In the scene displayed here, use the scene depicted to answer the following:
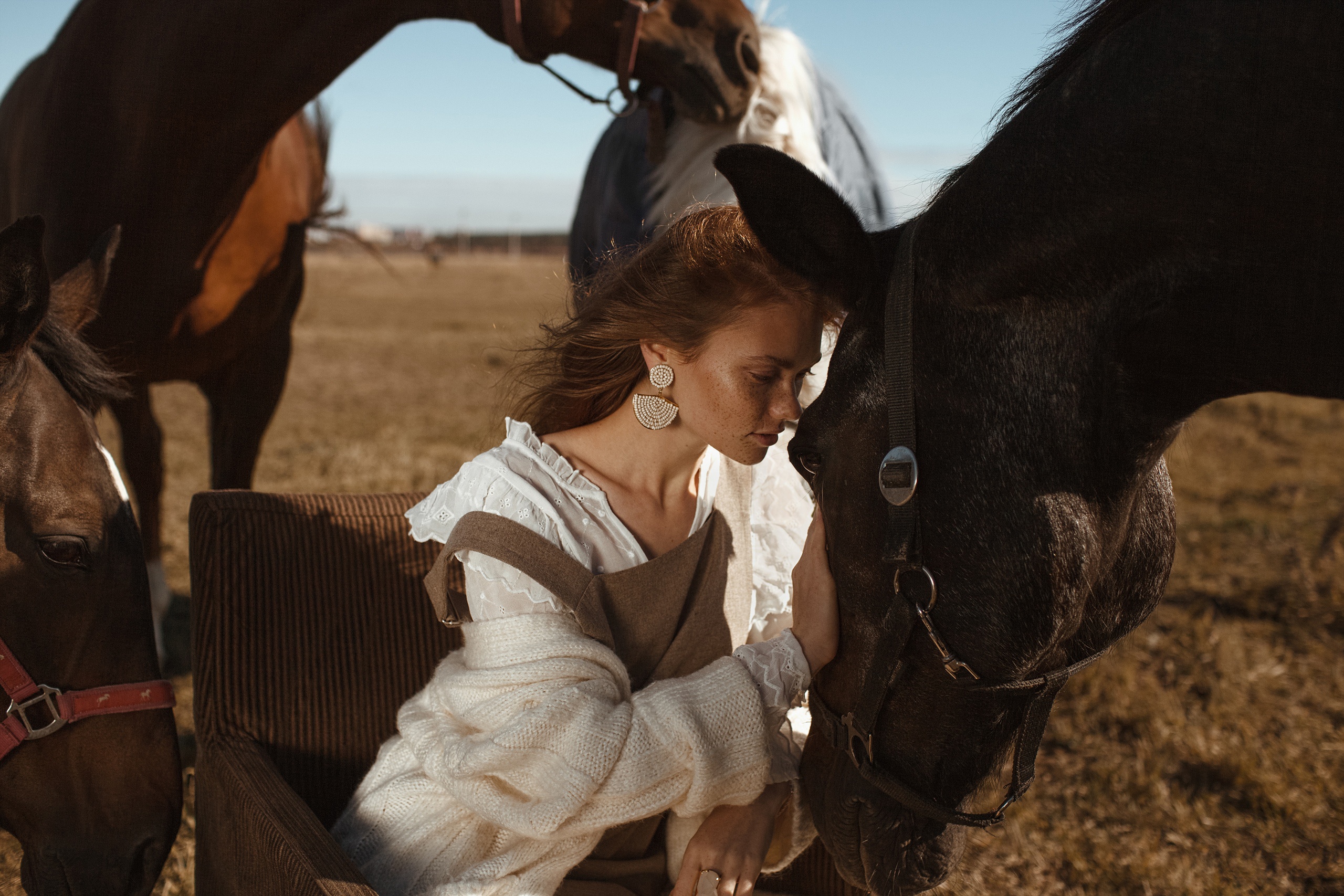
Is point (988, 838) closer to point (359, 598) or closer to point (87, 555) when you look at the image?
point (359, 598)

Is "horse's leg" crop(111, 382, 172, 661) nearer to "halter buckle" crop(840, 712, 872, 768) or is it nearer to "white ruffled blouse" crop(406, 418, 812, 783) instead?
"white ruffled blouse" crop(406, 418, 812, 783)

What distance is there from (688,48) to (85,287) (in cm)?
180

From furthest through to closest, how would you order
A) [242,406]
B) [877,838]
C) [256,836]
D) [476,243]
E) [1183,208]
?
[476,243] → [242,406] → [256,836] → [877,838] → [1183,208]

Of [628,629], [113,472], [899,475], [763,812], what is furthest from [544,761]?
[113,472]

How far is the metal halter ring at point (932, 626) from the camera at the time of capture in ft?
4.20

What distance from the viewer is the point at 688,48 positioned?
2.99 meters

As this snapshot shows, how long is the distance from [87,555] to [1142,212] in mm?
1647

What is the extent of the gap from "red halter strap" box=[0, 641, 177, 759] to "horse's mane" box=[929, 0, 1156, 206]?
1.52 metres

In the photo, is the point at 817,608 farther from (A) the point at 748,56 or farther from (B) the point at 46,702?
(A) the point at 748,56

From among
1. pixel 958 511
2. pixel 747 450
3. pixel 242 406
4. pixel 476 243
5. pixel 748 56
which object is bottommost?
pixel 476 243

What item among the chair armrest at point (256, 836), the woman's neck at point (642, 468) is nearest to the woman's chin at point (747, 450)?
the woman's neck at point (642, 468)

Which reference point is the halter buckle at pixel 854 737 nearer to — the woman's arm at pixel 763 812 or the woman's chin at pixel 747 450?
the woman's arm at pixel 763 812

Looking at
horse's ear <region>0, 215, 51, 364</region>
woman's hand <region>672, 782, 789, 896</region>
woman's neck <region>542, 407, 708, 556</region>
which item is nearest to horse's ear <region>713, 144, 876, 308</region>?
woman's neck <region>542, 407, 708, 556</region>

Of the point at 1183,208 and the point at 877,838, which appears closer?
the point at 1183,208
